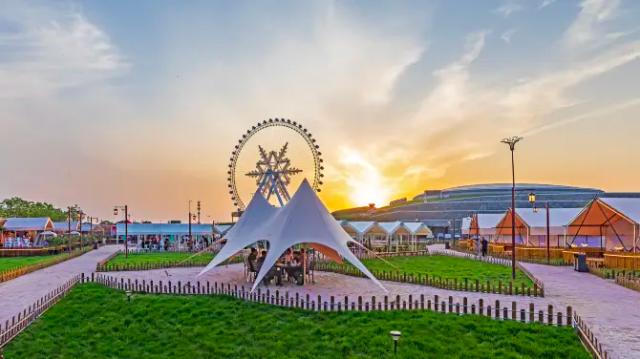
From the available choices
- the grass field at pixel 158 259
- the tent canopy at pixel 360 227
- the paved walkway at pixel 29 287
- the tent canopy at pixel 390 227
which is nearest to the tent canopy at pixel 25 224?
the grass field at pixel 158 259

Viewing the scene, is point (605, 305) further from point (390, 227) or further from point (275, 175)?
point (390, 227)

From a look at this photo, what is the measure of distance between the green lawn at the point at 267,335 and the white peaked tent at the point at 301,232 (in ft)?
12.4

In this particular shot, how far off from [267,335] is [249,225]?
14.0m

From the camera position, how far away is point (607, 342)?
1129cm

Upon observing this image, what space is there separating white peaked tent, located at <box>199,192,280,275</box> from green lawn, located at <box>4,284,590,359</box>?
635 centimetres

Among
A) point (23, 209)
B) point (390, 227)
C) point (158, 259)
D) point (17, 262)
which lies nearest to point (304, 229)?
point (158, 259)

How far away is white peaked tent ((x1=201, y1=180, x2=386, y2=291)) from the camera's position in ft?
64.7

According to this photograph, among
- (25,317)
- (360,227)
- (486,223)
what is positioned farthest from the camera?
(360,227)

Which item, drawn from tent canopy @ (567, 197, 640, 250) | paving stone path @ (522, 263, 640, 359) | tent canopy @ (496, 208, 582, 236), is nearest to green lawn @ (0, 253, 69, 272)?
paving stone path @ (522, 263, 640, 359)

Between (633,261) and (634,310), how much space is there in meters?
13.8

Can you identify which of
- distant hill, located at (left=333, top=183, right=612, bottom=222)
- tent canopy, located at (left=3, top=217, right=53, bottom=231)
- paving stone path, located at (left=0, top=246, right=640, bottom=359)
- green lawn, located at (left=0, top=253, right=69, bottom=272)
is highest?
distant hill, located at (left=333, top=183, right=612, bottom=222)

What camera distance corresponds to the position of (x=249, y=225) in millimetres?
26969

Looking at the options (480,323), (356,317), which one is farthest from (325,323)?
(480,323)

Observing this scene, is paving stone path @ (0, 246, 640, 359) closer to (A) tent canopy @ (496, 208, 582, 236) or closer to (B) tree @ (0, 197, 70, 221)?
(A) tent canopy @ (496, 208, 582, 236)
